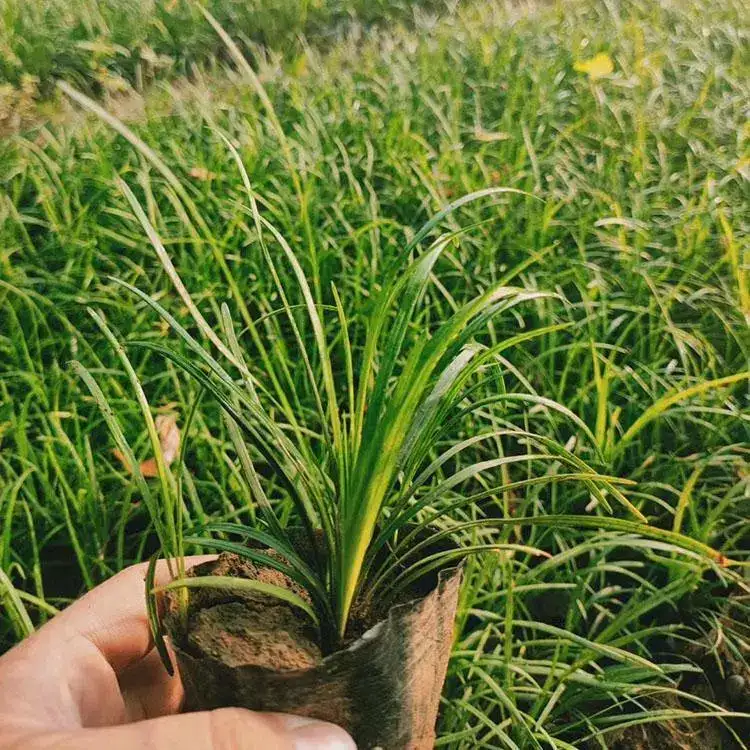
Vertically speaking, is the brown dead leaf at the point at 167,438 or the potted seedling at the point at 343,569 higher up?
the potted seedling at the point at 343,569

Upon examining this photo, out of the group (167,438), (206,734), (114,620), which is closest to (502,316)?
(167,438)

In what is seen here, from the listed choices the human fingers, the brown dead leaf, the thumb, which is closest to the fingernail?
the thumb

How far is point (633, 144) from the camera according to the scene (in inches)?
104

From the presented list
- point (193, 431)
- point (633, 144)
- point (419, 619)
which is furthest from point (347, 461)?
point (633, 144)

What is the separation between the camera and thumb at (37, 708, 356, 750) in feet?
2.51

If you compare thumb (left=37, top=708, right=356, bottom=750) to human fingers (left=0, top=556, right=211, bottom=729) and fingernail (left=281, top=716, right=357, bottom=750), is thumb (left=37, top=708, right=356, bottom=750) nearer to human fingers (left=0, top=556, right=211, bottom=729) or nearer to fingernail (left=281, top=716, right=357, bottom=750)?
fingernail (left=281, top=716, right=357, bottom=750)

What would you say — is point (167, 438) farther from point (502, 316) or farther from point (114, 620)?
Answer: point (502, 316)

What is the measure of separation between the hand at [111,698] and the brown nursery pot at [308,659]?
3 cm

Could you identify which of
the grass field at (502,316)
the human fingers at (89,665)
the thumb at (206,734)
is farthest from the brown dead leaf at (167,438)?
the thumb at (206,734)

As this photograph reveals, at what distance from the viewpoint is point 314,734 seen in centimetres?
79

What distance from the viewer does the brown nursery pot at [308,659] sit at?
0.77 m

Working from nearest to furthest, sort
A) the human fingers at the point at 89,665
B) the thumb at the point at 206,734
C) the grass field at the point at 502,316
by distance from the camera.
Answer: the thumb at the point at 206,734, the human fingers at the point at 89,665, the grass field at the point at 502,316

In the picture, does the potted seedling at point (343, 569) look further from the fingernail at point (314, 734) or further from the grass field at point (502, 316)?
the grass field at point (502, 316)

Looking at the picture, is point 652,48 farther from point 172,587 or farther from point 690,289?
point 172,587
